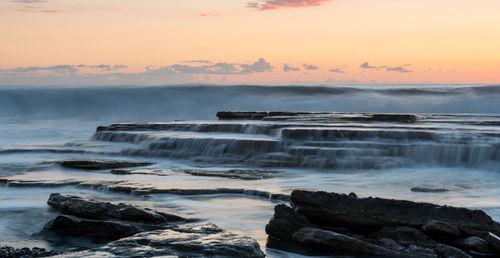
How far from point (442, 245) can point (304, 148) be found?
23.2ft

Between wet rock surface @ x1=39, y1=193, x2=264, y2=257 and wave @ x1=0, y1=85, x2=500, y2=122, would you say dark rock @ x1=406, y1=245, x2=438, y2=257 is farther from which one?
wave @ x1=0, y1=85, x2=500, y2=122

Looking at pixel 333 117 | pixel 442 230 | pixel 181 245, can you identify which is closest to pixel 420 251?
pixel 442 230

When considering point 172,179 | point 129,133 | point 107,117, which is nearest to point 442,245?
point 172,179

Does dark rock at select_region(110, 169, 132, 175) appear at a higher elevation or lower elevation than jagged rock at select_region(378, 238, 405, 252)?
lower

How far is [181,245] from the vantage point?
14.9ft

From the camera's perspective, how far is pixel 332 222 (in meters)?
5.52

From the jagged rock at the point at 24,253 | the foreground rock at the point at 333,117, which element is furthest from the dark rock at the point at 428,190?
the foreground rock at the point at 333,117

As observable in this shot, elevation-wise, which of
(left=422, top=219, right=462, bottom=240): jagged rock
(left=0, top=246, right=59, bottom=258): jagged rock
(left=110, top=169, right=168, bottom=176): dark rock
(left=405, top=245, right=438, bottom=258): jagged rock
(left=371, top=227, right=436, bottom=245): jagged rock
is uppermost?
(left=422, top=219, right=462, bottom=240): jagged rock

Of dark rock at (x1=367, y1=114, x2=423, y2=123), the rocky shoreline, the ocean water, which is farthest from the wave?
the rocky shoreline

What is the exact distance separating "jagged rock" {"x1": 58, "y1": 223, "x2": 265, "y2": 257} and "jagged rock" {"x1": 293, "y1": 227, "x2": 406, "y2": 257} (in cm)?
67

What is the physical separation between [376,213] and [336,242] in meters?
0.49

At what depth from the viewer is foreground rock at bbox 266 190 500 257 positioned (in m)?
5.07

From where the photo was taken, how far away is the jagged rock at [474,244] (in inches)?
199

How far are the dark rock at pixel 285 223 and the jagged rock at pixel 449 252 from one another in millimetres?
1122
